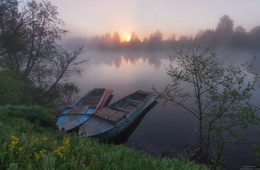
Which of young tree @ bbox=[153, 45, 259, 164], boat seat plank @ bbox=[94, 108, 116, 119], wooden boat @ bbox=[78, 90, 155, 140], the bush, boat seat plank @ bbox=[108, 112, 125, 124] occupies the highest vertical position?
young tree @ bbox=[153, 45, 259, 164]

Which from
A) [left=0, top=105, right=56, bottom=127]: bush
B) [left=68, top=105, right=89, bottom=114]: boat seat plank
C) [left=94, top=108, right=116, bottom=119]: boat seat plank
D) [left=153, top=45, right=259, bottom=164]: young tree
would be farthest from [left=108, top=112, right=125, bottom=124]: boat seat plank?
[left=0, top=105, right=56, bottom=127]: bush

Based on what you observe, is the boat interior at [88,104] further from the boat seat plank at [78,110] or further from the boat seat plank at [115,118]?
the boat seat plank at [115,118]

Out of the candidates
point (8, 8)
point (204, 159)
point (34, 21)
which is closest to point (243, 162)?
point (204, 159)

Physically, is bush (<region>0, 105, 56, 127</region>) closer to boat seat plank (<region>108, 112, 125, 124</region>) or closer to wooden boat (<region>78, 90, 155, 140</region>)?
wooden boat (<region>78, 90, 155, 140</region>)

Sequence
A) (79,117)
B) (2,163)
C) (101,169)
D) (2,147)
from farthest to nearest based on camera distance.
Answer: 1. (79,117)
2. (101,169)
3. (2,147)
4. (2,163)

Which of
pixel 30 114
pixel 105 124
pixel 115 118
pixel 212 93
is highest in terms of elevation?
pixel 212 93

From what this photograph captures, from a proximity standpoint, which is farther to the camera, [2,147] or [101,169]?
[101,169]

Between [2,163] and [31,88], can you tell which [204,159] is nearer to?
[2,163]

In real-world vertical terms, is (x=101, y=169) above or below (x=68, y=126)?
above

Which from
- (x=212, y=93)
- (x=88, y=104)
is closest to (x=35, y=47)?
(x=88, y=104)

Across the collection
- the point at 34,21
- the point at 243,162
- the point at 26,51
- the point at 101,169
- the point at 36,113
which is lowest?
the point at 243,162

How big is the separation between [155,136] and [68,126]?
8.27 metres

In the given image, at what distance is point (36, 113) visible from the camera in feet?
33.2

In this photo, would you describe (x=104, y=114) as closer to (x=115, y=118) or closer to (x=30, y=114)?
(x=115, y=118)
